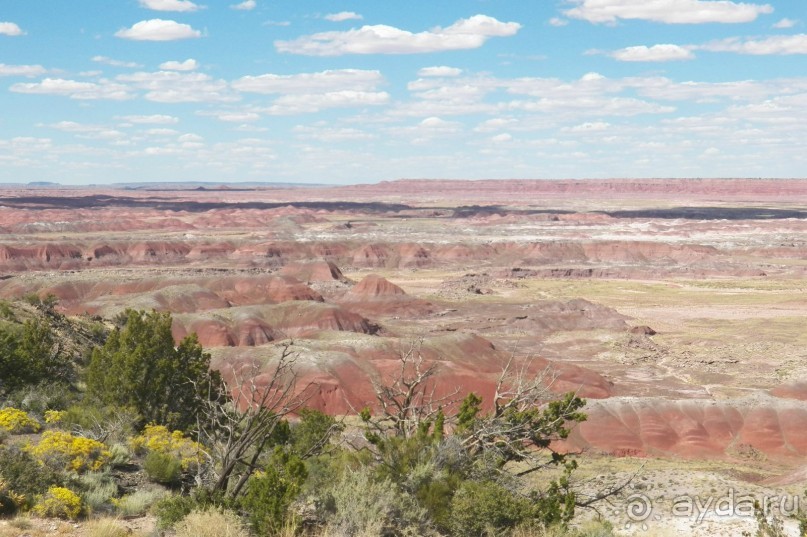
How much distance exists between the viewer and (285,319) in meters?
77.2

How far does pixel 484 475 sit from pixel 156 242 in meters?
133

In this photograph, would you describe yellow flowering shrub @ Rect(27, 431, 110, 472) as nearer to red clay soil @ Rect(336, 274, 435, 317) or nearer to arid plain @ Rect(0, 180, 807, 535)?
arid plain @ Rect(0, 180, 807, 535)

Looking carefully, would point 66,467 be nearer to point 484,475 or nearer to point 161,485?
point 161,485

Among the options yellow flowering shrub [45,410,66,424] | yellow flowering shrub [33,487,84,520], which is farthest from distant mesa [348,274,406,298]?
yellow flowering shrub [33,487,84,520]

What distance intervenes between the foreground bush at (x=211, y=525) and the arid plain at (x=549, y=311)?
115 inches

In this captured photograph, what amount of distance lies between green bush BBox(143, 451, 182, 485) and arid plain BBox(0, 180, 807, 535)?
5485 millimetres

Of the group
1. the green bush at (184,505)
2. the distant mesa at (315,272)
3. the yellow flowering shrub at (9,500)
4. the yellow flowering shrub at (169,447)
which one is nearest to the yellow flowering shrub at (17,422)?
the yellow flowering shrub at (169,447)

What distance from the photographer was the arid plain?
43.2 m

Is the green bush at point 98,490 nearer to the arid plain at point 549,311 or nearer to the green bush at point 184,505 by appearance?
the green bush at point 184,505

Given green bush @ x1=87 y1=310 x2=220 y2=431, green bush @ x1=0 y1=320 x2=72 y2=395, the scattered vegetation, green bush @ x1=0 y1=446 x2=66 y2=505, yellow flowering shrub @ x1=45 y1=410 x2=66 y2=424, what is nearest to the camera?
the scattered vegetation

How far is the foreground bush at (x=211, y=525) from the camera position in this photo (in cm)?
1084

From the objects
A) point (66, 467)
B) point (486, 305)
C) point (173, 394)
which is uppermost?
point (66, 467)

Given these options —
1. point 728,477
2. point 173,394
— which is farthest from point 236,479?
point 728,477

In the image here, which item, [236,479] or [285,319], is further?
[285,319]
